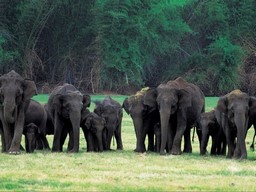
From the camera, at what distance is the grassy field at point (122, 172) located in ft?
35.7

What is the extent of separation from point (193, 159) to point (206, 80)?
40203 millimetres

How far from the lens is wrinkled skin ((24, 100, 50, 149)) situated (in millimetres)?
18094

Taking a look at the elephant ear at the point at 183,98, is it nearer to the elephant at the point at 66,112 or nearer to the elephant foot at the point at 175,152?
the elephant foot at the point at 175,152

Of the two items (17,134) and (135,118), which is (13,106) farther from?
(135,118)

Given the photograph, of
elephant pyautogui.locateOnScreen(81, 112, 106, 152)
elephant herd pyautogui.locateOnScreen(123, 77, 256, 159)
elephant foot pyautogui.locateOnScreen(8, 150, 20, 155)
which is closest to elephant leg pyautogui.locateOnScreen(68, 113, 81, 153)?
elephant pyautogui.locateOnScreen(81, 112, 106, 152)

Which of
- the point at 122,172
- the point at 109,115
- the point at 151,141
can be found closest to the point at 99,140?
the point at 109,115

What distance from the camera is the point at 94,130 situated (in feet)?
57.4

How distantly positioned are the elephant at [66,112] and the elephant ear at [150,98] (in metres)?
1.21

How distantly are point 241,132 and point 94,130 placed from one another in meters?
3.52

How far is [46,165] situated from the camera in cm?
1347

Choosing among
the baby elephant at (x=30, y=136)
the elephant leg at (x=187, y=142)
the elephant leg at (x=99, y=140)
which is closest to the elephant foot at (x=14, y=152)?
the baby elephant at (x=30, y=136)

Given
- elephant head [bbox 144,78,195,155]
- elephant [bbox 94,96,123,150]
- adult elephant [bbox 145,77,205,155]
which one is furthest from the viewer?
elephant [bbox 94,96,123,150]

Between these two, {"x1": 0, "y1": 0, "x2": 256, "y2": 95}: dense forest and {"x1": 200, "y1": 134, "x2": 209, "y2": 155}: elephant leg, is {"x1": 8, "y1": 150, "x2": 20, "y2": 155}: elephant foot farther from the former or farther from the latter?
{"x1": 0, "y1": 0, "x2": 256, "y2": 95}: dense forest

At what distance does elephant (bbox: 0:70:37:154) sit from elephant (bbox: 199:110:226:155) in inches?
142
